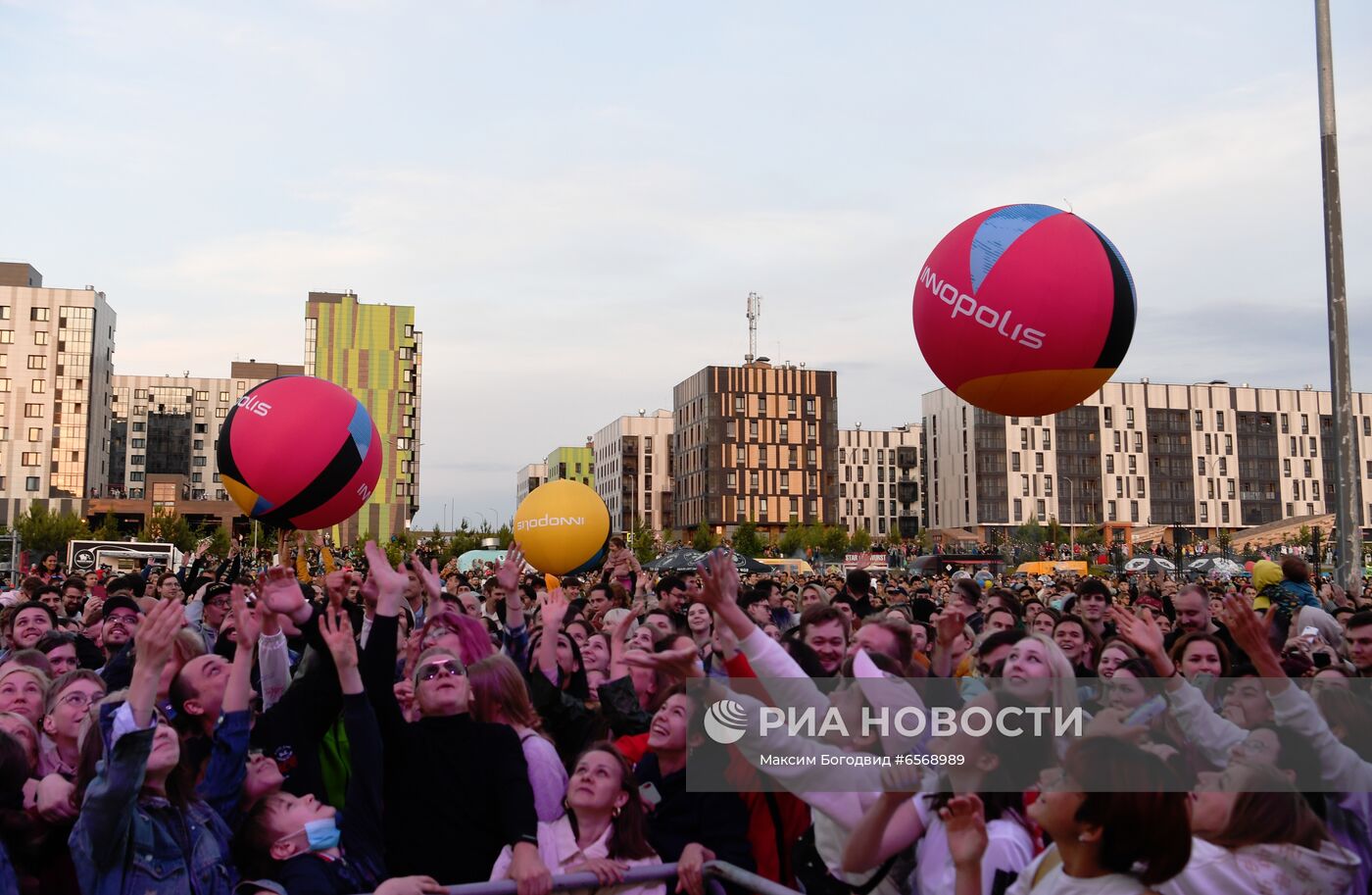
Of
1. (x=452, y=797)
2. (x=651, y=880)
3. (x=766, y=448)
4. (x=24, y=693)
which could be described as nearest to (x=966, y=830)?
(x=651, y=880)

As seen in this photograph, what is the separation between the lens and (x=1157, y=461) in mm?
119625

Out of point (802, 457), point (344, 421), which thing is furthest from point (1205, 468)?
point (344, 421)

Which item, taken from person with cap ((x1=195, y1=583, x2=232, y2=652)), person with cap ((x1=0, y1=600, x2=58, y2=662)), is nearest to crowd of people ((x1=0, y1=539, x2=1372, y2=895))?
person with cap ((x1=0, y1=600, x2=58, y2=662))

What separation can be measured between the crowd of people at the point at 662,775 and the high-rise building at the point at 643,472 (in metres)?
143

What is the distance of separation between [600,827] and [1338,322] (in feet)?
37.7

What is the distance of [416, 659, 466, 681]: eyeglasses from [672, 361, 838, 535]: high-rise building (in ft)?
357

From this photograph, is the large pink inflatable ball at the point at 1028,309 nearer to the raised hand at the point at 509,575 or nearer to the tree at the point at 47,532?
the raised hand at the point at 509,575

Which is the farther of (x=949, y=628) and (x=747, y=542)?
(x=747, y=542)

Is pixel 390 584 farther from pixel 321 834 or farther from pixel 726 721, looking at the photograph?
pixel 726 721

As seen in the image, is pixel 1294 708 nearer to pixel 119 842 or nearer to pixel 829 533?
pixel 119 842

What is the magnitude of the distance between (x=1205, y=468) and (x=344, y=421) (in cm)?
12448

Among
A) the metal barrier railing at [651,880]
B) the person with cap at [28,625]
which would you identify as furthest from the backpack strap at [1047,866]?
the person with cap at [28,625]

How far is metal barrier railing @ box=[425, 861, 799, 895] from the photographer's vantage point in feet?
13.1

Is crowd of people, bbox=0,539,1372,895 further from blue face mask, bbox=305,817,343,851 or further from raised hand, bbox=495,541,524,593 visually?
raised hand, bbox=495,541,524,593
